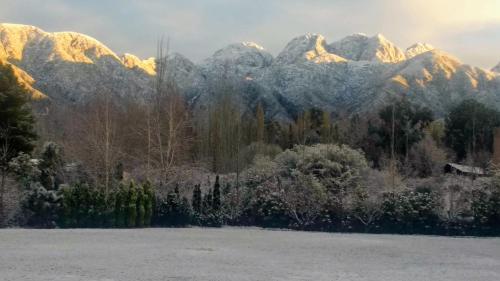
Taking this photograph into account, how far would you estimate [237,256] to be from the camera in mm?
11141

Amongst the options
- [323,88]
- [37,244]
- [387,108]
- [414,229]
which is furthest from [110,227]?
[323,88]

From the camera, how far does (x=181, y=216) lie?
717 inches

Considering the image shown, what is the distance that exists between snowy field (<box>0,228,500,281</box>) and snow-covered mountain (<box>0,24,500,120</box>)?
8366cm

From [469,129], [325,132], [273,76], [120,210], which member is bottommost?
[120,210]

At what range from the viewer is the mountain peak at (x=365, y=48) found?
15700cm

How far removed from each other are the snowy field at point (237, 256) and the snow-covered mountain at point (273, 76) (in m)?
83.7

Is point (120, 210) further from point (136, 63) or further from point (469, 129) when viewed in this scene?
point (136, 63)

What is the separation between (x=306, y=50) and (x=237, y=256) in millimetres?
146579

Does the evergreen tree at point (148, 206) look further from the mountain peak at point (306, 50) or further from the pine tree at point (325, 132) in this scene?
the mountain peak at point (306, 50)

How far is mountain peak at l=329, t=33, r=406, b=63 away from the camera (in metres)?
157

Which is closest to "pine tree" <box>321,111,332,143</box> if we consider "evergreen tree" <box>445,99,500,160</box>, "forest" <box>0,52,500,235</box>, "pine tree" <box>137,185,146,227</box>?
"evergreen tree" <box>445,99,500,160</box>

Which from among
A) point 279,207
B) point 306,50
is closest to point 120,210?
point 279,207

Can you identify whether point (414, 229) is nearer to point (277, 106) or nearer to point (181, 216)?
point (181, 216)

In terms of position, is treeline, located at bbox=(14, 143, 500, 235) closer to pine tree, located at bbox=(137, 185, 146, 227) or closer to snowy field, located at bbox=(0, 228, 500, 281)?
pine tree, located at bbox=(137, 185, 146, 227)
